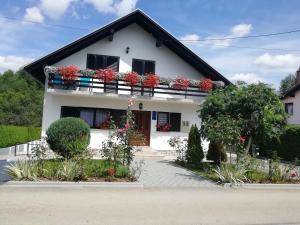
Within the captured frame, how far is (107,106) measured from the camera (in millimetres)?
21500

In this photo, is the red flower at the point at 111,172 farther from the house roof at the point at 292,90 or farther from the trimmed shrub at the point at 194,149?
the house roof at the point at 292,90

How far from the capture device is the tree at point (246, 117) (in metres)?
14.9

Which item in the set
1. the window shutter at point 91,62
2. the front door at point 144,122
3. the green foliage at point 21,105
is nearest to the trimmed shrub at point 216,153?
the front door at point 144,122

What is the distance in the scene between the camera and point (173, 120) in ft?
74.6

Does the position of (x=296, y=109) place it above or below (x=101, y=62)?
below

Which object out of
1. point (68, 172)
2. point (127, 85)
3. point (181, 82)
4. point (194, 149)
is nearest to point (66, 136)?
point (68, 172)

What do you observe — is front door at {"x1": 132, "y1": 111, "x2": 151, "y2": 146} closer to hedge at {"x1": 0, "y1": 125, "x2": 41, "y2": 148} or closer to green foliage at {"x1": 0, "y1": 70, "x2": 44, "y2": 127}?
hedge at {"x1": 0, "y1": 125, "x2": 41, "y2": 148}

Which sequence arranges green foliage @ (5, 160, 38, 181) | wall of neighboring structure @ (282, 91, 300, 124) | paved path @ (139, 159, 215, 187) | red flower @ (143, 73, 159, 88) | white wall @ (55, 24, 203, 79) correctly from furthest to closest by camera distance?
wall of neighboring structure @ (282, 91, 300, 124) < white wall @ (55, 24, 203, 79) < red flower @ (143, 73, 159, 88) < paved path @ (139, 159, 215, 187) < green foliage @ (5, 160, 38, 181)

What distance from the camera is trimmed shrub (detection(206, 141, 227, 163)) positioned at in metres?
18.3

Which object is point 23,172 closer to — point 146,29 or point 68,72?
point 68,72

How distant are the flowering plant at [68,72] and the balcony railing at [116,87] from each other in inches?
13.8

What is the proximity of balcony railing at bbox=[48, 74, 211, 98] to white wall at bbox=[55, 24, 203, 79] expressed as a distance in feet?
4.63

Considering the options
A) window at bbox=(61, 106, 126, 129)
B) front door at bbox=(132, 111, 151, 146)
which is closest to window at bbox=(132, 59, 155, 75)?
front door at bbox=(132, 111, 151, 146)

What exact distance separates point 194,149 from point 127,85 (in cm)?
564
